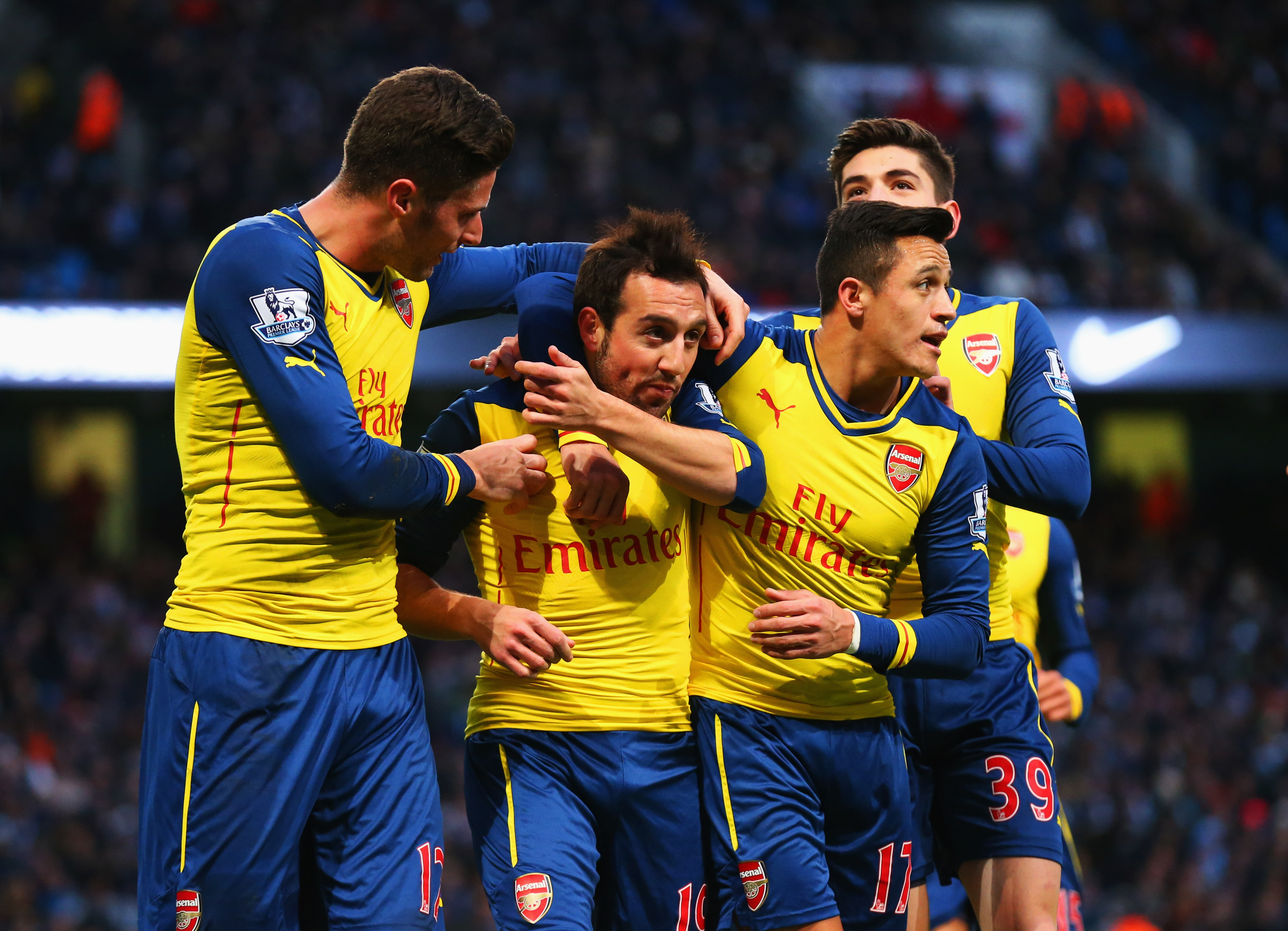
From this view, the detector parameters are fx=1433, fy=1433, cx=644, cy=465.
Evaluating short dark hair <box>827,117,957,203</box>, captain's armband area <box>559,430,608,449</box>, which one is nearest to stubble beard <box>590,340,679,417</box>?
captain's armband area <box>559,430,608,449</box>

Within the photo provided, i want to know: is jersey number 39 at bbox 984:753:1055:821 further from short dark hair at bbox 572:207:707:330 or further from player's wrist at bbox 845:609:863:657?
short dark hair at bbox 572:207:707:330

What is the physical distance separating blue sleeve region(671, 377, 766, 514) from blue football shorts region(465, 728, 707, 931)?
0.68 metres

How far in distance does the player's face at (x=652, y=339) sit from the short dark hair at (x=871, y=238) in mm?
451

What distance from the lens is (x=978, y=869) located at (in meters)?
4.39

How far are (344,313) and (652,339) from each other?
78 cm

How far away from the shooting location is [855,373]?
395 cm

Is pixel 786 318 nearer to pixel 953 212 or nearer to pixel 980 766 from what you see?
→ pixel 953 212

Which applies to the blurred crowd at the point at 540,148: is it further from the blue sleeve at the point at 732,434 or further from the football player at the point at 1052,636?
the blue sleeve at the point at 732,434

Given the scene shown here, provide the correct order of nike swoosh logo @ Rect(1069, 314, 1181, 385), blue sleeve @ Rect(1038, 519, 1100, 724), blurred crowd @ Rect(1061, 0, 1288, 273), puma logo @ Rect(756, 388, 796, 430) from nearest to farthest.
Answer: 1. puma logo @ Rect(756, 388, 796, 430)
2. blue sleeve @ Rect(1038, 519, 1100, 724)
3. nike swoosh logo @ Rect(1069, 314, 1181, 385)
4. blurred crowd @ Rect(1061, 0, 1288, 273)

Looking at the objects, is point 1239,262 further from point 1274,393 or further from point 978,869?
point 978,869

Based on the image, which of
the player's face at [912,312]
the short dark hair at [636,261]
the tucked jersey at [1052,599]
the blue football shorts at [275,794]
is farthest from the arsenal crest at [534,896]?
the tucked jersey at [1052,599]

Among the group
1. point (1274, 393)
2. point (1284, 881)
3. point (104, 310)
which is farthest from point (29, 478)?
point (1274, 393)

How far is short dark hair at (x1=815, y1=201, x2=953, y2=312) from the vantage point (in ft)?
A: 12.8

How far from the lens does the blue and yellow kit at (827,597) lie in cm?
376
